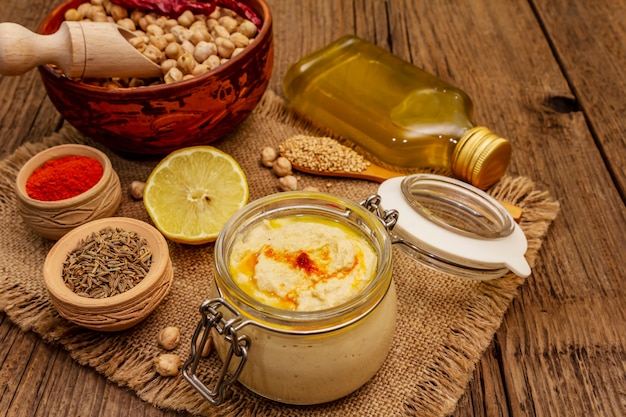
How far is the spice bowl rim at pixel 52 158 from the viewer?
1.27 metres

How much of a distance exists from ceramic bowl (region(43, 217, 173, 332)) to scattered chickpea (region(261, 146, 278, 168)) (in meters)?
0.41

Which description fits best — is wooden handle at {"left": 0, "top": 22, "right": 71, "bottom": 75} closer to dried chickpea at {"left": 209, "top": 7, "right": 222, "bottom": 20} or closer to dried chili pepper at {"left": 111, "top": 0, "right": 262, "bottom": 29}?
dried chili pepper at {"left": 111, "top": 0, "right": 262, "bottom": 29}

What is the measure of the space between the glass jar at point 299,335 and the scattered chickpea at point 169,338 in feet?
0.44

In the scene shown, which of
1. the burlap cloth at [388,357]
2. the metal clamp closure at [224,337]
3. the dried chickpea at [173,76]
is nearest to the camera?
the metal clamp closure at [224,337]

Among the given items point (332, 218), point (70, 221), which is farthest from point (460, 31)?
point (70, 221)

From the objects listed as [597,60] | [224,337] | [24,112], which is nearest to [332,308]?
[224,337]

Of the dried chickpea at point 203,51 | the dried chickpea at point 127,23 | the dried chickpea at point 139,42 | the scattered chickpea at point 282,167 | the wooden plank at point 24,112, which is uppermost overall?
the dried chickpea at point 203,51

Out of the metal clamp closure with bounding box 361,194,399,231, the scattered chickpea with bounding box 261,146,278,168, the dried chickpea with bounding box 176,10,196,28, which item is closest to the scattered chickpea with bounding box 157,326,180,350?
the metal clamp closure with bounding box 361,194,399,231

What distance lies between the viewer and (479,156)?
1.44 m

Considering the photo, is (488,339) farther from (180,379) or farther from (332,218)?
(180,379)

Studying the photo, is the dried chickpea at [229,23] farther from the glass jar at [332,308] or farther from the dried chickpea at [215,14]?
the glass jar at [332,308]

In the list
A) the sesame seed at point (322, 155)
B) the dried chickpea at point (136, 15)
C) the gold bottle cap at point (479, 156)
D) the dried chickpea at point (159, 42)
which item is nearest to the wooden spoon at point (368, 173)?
the sesame seed at point (322, 155)

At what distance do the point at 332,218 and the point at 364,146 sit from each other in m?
0.52

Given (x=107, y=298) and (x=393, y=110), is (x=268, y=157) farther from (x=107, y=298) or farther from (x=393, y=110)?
(x=107, y=298)
